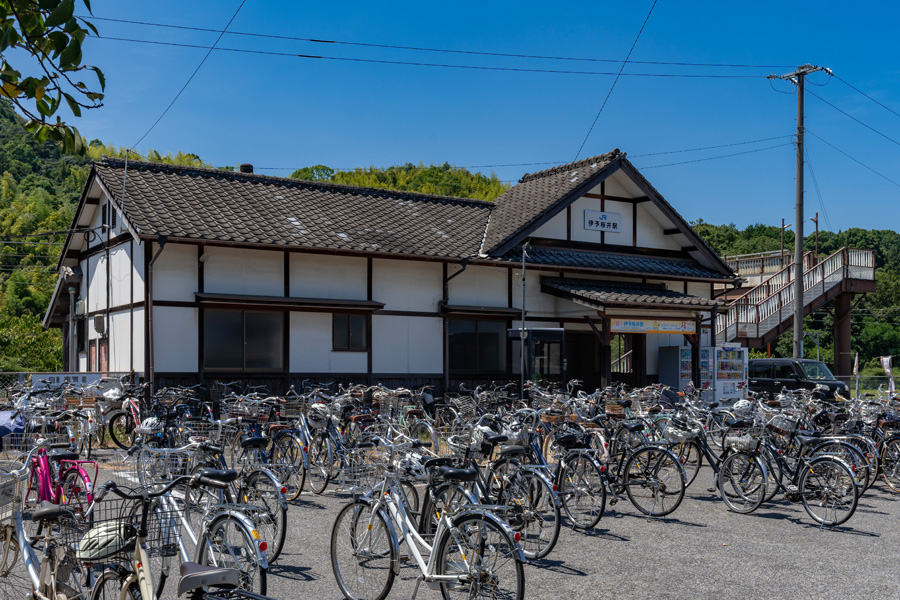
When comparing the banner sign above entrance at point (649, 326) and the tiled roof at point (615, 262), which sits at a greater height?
the tiled roof at point (615, 262)

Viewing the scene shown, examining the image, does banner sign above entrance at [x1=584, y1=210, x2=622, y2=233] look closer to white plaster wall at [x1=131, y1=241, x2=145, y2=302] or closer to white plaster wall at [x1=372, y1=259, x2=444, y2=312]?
white plaster wall at [x1=372, y1=259, x2=444, y2=312]

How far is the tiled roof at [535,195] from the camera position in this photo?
18281 mm

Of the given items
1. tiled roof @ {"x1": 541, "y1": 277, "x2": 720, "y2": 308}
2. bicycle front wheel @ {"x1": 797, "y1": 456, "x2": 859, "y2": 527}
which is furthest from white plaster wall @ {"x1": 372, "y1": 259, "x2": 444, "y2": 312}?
bicycle front wheel @ {"x1": 797, "y1": 456, "x2": 859, "y2": 527}

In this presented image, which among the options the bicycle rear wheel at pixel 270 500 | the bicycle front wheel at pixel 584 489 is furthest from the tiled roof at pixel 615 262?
the bicycle rear wheel at pixel 270 500

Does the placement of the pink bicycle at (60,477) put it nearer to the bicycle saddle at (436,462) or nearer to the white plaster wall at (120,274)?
the bicycle saddle at (436,462)

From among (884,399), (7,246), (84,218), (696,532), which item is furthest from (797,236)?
(7,246)

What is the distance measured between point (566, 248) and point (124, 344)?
10436 millimetres

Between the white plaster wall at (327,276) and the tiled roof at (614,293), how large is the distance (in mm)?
4720

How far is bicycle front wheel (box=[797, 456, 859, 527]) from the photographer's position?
770cm

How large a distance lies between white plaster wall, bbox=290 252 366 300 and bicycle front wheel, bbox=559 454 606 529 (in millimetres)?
9342

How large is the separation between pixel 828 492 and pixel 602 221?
12999 mm

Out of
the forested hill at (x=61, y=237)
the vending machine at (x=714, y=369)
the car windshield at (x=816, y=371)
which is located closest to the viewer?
the vending machine at (x=714, y=369)

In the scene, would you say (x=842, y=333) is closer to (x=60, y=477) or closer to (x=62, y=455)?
(x=60, y=477)

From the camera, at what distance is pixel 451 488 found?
18.1 ft
